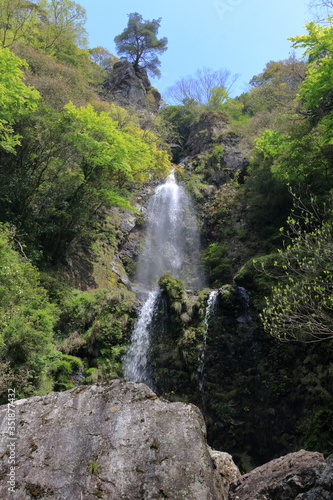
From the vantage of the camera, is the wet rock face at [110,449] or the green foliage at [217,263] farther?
the green foliage at [217,263]

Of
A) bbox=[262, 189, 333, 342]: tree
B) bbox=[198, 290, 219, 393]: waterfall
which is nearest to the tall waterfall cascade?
bbox=[198, 290, 219, 393]: waterfall

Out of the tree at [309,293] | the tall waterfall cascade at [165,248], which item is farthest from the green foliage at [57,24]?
the tree at [309,293]

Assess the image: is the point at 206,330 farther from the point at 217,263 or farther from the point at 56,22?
the point at 56,22

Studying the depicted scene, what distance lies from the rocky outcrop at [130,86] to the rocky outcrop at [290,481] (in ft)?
106

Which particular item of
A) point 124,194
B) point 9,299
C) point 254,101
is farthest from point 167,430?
point 254,101

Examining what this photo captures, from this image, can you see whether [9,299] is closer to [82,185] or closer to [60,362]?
[60,362]

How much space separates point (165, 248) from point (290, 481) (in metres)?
16.3

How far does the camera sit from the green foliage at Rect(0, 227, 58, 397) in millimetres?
6305

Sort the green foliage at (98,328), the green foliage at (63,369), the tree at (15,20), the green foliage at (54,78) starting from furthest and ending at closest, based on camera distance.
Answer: the tree at (15,20)
the green foliage at (54,78)
the green foliage at (98,328)
the green foliage at (63,369)

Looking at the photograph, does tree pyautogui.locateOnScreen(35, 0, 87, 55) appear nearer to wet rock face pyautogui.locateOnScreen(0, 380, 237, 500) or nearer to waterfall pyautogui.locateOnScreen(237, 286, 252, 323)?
waterfall pyautogui.locateOnScreen(237, 286, 252, 323)

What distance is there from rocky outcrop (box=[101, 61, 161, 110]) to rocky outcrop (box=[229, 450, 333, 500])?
1268 inches

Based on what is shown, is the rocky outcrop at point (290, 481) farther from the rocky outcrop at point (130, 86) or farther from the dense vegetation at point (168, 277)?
the rocky outcrop at point (130, 86)

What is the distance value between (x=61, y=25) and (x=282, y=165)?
22686 millimetres

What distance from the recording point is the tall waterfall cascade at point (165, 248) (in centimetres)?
1222
